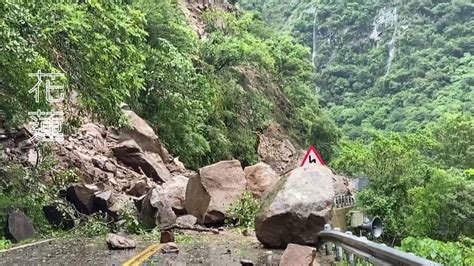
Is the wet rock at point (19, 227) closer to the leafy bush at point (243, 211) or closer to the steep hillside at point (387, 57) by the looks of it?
the leafy bush at point (243, 211)

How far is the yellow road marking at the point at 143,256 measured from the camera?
903cm

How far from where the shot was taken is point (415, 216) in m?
22.3

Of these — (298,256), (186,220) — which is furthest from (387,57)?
(298,256)

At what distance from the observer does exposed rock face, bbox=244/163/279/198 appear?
1919cm

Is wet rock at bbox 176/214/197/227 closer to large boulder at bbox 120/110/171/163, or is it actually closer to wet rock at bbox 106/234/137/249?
wet rock at bbox 106/234/137/249

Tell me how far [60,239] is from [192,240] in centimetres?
316

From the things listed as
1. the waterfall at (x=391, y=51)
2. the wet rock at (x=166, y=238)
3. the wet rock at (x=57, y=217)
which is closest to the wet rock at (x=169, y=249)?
the wet rock at (x=166, y=238)

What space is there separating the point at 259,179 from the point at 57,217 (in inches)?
265

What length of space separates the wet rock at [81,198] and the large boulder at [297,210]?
23.2ft

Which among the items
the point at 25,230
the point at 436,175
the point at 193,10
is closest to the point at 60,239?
the point at 25,230

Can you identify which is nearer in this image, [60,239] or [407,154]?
[60,239]

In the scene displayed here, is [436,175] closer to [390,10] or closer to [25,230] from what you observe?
[25,230]

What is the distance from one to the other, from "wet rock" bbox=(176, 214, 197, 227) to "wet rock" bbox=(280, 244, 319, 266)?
27.5ft

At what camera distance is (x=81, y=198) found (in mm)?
16672
